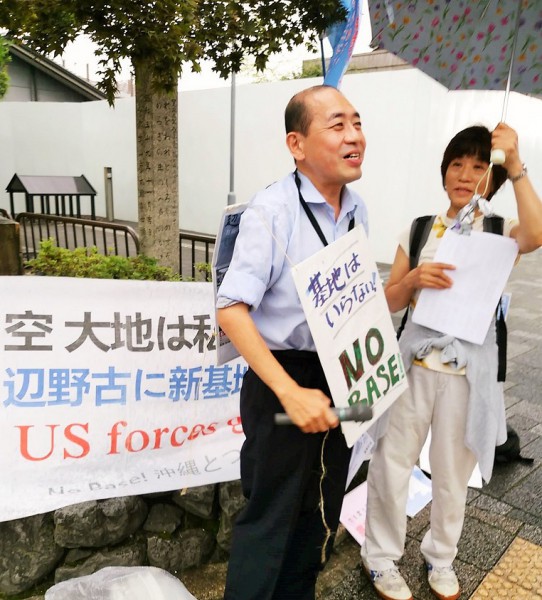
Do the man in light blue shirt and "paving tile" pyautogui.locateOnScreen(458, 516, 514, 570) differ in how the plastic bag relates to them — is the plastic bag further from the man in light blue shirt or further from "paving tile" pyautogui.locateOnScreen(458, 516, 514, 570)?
"paving tile" pyautogui.locateOnScreen(458, 516, 514, 570)

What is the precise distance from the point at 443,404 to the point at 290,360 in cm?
80

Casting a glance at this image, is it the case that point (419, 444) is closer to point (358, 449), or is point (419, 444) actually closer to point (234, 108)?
point (358, 449)

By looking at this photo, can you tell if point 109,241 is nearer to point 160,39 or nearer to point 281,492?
point 160,39

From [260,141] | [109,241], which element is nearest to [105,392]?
[260,141]

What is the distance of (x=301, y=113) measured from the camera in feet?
5.47

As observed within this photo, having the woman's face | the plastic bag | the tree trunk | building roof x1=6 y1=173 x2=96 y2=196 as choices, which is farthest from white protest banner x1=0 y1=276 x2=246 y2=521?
building roof x1=6 y1=173 x2=96 y2=196

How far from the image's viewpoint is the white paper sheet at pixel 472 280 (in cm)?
204

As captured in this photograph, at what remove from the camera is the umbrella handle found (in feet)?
6.15

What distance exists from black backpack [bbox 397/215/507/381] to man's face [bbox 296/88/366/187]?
2.21 ft

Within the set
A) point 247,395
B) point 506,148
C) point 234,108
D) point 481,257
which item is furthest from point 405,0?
point 234,108

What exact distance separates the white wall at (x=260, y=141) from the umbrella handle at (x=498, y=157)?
4.97 meters

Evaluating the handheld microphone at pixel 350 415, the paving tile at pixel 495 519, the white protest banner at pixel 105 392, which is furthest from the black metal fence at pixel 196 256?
the handheld microphone at pixel 350 415

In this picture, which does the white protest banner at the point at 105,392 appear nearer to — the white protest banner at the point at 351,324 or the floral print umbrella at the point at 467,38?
the white protest banner at the point at 351,324

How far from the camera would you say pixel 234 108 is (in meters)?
12.4
